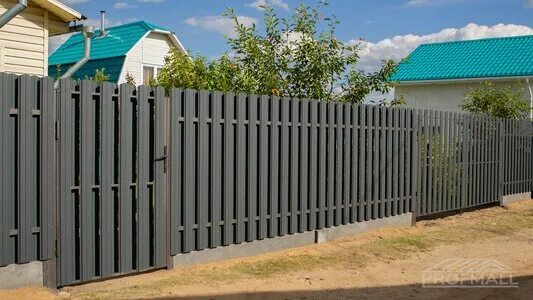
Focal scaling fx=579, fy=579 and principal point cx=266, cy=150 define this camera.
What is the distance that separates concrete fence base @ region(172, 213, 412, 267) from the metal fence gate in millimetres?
451

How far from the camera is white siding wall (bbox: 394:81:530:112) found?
22.4 meters

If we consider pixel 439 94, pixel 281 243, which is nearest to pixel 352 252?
pixel 281 243

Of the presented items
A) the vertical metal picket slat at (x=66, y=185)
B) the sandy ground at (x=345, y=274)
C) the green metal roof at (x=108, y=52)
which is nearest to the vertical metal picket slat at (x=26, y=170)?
the vertical metal picket slat at (x=66, y=185)

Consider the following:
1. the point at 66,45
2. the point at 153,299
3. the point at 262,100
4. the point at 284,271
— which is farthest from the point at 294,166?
the point at 66,45

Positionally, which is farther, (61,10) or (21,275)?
(61,10)

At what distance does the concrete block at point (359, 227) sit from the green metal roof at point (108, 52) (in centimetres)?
1715

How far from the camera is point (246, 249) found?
23.1 feet

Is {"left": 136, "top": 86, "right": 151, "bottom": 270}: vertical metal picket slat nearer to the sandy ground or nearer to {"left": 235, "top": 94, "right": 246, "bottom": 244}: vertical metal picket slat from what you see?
the sandy ground

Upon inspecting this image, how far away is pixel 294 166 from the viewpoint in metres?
7.64

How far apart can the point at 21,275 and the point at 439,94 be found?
67.3 ft

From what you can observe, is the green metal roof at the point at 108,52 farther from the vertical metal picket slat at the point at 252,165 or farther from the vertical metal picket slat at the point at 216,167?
the vertical metal picket slat at the point at 216,167

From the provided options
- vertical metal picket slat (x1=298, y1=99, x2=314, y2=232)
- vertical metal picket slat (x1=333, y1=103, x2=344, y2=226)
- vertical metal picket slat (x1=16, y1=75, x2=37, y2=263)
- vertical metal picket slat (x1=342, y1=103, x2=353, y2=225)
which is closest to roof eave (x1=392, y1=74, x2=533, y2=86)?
vertical metal picket slat (x1=342, y1=103, x2=353, y2=225)

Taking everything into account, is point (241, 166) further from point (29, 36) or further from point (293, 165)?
point (29, 36)

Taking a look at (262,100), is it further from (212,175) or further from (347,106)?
(347,106)
